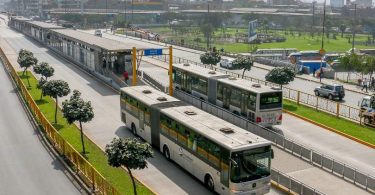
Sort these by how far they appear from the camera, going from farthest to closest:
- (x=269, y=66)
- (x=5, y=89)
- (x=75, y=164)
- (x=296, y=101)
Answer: (x=269, y=66)
(x=5, y=89)
(x=296, y=101)
(x=75, y=164)

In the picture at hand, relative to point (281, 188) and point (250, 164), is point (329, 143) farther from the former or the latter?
point (250, 164)

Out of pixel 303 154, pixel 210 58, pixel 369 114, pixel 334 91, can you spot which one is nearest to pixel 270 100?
pixel 303 154

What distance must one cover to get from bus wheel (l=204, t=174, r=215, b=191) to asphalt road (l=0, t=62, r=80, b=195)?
22.0 ft

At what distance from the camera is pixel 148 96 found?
104 ft

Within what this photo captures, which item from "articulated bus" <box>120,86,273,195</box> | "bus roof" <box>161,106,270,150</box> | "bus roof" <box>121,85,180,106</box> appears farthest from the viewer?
"bus roof" <box>121,85,180,106</box>

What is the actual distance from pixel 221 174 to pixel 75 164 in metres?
9.20

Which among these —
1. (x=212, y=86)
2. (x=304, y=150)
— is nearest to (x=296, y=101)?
(x=212, y=86)

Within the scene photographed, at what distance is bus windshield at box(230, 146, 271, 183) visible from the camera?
20797mm

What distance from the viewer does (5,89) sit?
5025 centimetres

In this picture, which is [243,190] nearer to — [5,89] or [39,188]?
[39,188]

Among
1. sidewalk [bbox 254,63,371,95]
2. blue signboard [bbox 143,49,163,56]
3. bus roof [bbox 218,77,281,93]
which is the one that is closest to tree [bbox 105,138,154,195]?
bus roof [bbox 218,77,281,93]

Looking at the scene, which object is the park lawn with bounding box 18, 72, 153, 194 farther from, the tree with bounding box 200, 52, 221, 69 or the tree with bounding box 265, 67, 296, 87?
the tree with bounding box 200, 52, 221, 69

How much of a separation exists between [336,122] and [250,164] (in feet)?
62.2

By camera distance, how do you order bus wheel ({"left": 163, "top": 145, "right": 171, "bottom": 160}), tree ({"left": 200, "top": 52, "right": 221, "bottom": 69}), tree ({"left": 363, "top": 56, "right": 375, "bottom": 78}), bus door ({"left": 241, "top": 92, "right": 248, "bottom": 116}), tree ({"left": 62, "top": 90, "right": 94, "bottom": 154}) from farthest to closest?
tree ({"left": 200, "top": 52, "right": 221, "bottom": 69}) → tree ({"left": 363, "top": 56, "right": 375, "bottom": 78}) → bus door ({"left": 241, "top": 92, "right": 248, "bottom": 116}) → tree ({"left": 62, "top": 90, "right": 94, "bottom": 154}) → bus wheel ({"left": 163, "top": 145, "right": 171, "bottom": 160})
